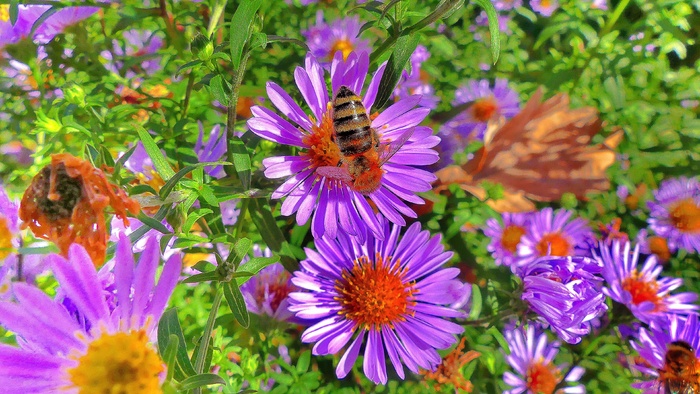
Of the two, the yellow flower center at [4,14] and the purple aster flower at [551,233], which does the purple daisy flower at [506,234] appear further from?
the yellow flower center at [4,14]

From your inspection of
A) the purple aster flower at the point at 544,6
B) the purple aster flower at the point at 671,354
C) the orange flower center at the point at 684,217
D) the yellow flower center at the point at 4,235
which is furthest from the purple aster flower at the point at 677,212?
the yellow flower center at the point at 4,235

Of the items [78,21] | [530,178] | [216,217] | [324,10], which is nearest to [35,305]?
[216,217]

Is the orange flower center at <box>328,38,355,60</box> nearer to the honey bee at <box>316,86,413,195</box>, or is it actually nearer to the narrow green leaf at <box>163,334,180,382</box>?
the honey bee at <box>316,86,413,195</box>

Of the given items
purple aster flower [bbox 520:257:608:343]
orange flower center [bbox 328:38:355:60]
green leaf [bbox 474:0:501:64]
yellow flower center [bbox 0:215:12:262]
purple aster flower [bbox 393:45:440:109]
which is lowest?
yellow flower center [bbox 0:215:12:262]

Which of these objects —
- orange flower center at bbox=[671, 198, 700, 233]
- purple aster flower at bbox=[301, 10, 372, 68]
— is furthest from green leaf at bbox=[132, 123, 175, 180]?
orange flower center at bbox=[671, 198, 700, 233]

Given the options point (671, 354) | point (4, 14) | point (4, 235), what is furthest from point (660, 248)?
point (4, 14)

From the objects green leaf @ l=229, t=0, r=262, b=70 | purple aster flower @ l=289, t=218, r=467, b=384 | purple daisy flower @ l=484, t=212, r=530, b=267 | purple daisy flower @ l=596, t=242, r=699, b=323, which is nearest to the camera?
green leaf @ l=229, t=0, r=262, b=70
